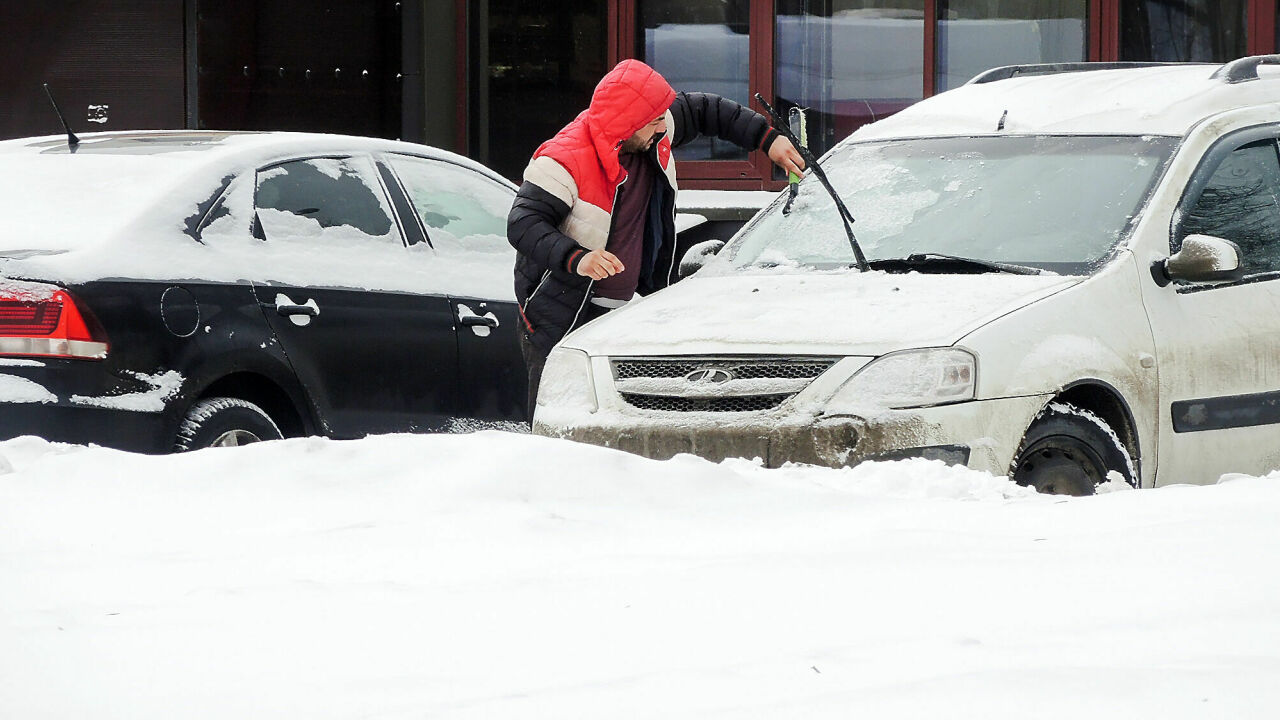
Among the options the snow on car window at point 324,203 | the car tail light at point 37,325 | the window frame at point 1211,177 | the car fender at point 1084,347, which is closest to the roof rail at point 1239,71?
the window frame at point 1211,177

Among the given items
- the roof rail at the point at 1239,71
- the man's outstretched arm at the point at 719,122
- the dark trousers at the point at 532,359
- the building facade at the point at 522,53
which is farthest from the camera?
the building facade at the point at 522,53

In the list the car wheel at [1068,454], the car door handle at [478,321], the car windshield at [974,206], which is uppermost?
the car windshield at [974,206]

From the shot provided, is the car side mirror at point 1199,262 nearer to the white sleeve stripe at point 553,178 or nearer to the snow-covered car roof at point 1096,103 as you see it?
the snow-covered car roof at point 1096,103

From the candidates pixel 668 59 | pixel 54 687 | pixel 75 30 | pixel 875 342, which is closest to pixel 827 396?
pixel 875 342

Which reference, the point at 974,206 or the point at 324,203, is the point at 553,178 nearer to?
the point at 324,203

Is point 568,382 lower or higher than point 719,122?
lower

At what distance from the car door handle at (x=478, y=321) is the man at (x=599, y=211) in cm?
61

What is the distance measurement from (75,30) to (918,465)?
11004 millimetres

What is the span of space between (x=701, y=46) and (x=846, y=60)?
1.17 metres

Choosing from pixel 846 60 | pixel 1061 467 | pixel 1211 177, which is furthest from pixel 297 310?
pixel 846 60

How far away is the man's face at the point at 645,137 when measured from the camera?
6.49 m

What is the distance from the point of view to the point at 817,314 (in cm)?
543

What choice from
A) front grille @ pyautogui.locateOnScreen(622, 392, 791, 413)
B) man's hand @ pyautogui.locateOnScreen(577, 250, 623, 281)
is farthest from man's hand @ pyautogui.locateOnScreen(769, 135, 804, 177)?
front grille @ pyautogui.locateOnScreen(622, 392, 791, 413)

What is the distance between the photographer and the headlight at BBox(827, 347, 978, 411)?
5043 millimetres
